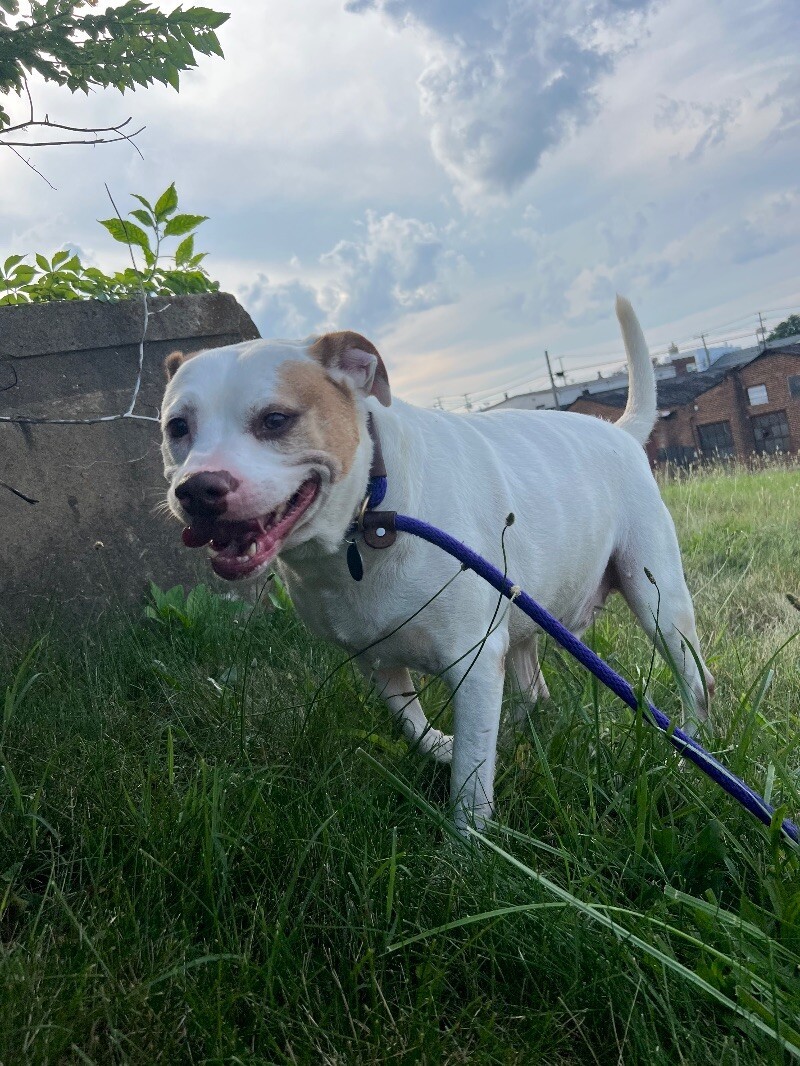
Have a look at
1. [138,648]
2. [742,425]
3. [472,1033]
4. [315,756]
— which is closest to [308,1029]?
[472,1033]

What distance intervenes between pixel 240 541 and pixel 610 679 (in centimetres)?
90

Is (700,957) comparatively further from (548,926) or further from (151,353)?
(151,353)

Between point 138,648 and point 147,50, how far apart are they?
2.15 meters

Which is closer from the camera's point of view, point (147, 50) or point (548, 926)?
point (548, 926)

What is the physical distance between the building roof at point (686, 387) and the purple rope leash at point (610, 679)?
43004mm

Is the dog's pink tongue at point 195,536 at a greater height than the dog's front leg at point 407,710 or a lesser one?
greater

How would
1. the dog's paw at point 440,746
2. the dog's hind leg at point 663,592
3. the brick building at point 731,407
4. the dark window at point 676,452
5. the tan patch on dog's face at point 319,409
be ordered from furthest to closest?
the dark window at point 676,452 → the brick building at point 731,407 → the dog's hind leg at point 663,592 → the dog's paw at point 440,746 → the tan patch on dog's face at point 319,409

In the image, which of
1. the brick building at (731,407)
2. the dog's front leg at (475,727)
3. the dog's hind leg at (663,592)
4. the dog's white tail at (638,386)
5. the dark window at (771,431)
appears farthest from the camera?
the dark window at (771,431)

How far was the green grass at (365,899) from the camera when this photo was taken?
4.50ft

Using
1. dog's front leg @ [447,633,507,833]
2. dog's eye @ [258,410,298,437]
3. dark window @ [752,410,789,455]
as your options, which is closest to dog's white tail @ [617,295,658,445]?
dog's front leg @ [447,633,507,833]

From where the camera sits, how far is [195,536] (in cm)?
202

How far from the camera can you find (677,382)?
5291cm

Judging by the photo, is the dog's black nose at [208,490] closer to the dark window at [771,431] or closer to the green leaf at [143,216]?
the green leaf at [143,216]

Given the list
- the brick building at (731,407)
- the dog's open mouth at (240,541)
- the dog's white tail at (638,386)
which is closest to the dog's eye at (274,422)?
the dog's open mouth at (240,541)
